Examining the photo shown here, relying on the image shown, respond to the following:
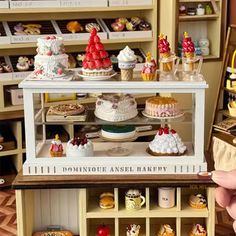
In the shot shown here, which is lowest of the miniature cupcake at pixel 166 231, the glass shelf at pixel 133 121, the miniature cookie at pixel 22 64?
the miniature cupcake at pixel 166 231

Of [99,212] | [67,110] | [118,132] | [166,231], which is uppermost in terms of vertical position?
[67,110]

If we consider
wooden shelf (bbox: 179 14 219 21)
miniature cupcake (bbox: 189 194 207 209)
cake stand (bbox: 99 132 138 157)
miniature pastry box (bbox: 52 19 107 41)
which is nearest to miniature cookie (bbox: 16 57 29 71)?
miniature pastry box (bbox: 52 19 107 41)

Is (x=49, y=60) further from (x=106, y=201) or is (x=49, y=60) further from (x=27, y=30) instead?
(x=27, y=30)

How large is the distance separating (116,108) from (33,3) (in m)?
1.92

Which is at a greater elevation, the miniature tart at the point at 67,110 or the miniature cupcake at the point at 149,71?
the miniature cupcake at the point at 149,71

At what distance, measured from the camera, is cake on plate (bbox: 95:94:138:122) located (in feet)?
7.73

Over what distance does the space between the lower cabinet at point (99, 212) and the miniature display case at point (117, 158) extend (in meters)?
0.10

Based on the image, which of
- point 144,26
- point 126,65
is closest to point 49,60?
point 126,65

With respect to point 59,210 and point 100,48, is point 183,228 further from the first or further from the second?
point 100,48

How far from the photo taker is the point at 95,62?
2.33 metres

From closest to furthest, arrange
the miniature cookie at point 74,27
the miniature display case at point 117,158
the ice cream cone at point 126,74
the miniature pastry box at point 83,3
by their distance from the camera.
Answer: the miniature display case at point 117,158 → the ice cream cone at point 126,74 → the miniature pastry box at point 83,3 → the miniature cookie at point 74,27

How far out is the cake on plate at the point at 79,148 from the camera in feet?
7.74

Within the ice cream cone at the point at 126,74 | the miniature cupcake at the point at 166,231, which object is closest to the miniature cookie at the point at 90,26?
the ice cream cone at the point at 126,74

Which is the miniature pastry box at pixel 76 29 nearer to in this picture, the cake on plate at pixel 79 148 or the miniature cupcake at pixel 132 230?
the cake on plate at pixel 79 148
